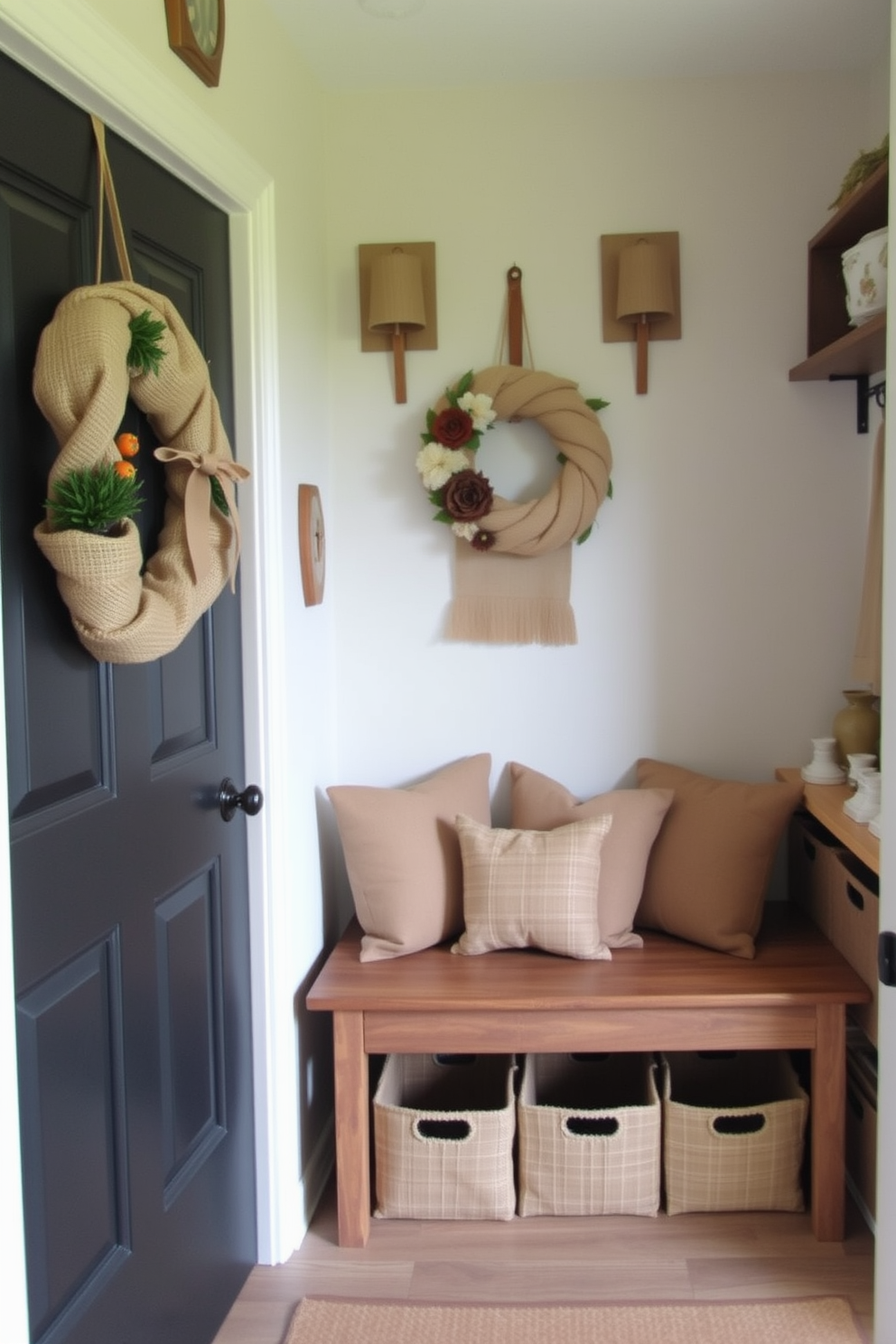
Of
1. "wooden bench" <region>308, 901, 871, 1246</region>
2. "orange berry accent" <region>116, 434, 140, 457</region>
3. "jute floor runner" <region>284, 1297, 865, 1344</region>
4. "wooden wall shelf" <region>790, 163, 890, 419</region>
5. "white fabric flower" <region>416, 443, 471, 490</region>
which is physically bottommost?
"jute floor runner" <region>284, 1297, 865, 1344</region>

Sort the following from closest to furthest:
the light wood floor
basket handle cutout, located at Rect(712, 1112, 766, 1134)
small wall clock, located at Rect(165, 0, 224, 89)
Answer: small wall clock, located at Rect(165, 0, 224, 89) → the light wood floor → basket handle cutout, located at Rect(712, 1112, 766, 1134)

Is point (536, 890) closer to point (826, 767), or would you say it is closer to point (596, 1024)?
point (596, 1024)

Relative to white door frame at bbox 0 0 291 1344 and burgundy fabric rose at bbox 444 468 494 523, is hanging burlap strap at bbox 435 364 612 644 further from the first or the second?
white door frame at bbox 0 0 291 1344

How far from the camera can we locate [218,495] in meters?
1.70

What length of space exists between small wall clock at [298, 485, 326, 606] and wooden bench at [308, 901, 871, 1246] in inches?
32.9

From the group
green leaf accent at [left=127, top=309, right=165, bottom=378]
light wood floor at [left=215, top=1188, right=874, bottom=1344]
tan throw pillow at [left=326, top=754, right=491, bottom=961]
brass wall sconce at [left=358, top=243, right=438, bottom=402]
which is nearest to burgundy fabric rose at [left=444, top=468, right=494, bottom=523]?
brass wall sconce at [left=358, top=243, right=438, bottom=402]

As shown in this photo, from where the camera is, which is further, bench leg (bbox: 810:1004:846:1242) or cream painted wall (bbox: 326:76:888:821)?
cream painted wall (bbox: 326:76:888:821)

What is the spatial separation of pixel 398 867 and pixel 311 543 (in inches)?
28.6

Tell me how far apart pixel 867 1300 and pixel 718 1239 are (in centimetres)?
29

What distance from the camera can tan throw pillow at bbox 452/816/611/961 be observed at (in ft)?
7.79

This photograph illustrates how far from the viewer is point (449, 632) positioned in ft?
9.00

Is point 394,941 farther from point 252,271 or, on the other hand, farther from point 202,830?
point 252,271

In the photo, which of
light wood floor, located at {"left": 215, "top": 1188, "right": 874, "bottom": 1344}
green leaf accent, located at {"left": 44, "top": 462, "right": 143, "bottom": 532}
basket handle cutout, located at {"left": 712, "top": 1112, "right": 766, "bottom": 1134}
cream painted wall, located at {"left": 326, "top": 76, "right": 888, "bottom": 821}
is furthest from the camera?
cream painted wall, located at {"left": 326, "top": 76, "right": 888, "bottom": 821}

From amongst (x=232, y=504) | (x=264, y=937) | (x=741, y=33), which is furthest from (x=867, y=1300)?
(x=741, y=33)
